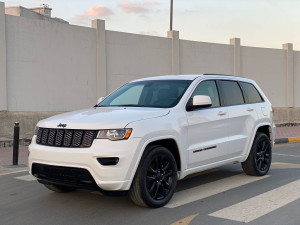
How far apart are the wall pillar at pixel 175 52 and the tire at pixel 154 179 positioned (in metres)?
11.9

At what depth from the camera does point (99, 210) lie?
17.0 ft

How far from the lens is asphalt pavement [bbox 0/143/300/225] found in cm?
478

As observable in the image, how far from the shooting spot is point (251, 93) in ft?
24.1

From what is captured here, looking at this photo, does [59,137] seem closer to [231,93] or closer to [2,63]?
[231,93]

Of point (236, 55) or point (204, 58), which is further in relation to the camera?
point (236, 55)

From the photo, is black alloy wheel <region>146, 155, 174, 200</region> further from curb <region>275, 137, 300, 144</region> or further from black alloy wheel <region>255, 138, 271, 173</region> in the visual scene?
curb <region>275, 137, 300, 144</region>

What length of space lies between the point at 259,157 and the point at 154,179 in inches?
110

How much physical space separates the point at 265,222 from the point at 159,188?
1380 mm

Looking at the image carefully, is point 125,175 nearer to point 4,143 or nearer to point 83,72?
point 4,143

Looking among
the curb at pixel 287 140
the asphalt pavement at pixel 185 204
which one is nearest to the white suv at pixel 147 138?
the asphalt pavement at pixel 185 204

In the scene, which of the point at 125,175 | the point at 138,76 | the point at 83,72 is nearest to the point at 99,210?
the point at 125,175

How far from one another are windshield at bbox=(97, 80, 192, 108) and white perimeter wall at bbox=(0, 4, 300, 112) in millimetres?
6885

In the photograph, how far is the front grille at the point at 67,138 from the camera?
4.79m

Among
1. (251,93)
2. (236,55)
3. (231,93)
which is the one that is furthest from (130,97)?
(236,55)
